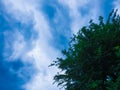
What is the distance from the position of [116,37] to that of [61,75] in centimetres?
675

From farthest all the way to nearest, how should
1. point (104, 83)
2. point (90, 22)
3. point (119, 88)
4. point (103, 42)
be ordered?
point (90, 22)
point (103, 42)
point (104, 83)
point (119, 88)

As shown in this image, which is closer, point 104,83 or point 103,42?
point 104,83

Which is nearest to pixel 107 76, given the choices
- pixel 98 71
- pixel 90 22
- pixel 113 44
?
pixel 98 71

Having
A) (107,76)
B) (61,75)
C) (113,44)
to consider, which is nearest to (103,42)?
(113,44)

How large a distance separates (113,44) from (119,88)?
7625mm

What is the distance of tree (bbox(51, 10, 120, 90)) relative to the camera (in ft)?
102

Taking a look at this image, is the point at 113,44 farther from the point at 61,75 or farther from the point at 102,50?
the point at 61,75

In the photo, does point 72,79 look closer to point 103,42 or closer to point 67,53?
point 67,53

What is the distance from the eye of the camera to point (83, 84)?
106 feet

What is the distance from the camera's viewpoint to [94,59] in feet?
103

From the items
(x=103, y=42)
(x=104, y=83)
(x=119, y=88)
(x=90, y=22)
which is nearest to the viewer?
(x=119, y=88)

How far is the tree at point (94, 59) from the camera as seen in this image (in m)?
31.1

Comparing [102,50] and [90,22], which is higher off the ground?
[90,22]

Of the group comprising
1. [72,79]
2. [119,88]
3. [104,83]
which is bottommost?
[119,88]
